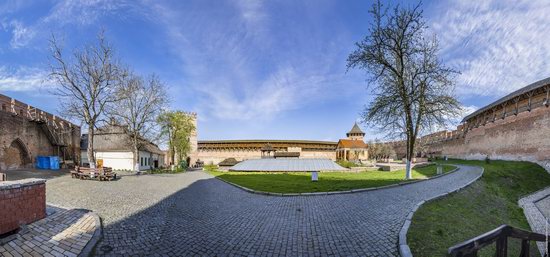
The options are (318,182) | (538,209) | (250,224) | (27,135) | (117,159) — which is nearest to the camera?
(250,224)

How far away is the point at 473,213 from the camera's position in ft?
34.9

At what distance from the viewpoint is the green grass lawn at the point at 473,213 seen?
21.0 ft

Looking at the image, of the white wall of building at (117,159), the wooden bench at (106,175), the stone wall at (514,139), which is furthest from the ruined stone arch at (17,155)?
the stone wall at (514,139)

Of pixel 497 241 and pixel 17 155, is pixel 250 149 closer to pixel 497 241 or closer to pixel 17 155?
pixel 17 155

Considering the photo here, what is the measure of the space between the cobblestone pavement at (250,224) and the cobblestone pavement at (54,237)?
0.47m

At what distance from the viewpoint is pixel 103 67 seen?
23391 millimetres

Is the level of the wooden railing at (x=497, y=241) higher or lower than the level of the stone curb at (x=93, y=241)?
higher

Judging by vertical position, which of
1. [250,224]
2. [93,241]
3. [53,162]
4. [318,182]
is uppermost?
[53,162]

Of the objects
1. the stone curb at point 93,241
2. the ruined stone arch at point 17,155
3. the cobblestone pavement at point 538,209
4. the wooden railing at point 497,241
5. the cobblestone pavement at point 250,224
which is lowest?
the cobblestone pavement at point 538,209

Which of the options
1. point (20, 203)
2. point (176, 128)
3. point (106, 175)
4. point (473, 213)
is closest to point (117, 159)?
point (176, 128)

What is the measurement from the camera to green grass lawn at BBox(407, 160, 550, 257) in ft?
21.0

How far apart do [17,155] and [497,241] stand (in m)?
34.7

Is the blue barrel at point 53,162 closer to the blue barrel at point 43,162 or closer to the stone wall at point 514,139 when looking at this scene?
the blue barrel at point 43,162

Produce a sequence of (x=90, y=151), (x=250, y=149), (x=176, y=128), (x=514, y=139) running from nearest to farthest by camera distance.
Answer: (x=90, y=151) → (x=514, y=139) → (x=176, y=128) → (x=250, y=149)
